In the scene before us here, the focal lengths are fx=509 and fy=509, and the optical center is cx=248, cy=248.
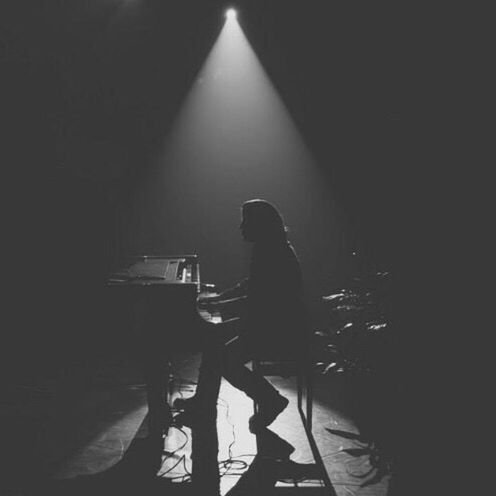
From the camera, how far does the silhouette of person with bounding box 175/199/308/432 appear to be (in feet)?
10.3

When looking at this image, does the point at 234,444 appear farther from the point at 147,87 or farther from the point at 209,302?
the point at 147,87

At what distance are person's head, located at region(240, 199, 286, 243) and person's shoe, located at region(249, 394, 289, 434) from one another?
1018 mm

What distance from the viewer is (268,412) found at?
3238 millimetres

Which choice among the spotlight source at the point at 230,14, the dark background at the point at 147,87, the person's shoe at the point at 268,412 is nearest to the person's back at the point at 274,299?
the person's shoe at the point at 268,412

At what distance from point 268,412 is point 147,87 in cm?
404

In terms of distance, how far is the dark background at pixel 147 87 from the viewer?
204 inches

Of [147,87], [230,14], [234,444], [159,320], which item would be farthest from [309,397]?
[230,14]

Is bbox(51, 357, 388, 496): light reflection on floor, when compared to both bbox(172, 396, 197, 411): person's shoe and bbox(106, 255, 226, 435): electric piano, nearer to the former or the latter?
bbox(172, 396, 197, 411): person's shoe

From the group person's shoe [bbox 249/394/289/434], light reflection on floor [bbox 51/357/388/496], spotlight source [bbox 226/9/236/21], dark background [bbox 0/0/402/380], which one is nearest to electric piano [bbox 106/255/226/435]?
light reflection on floor [bbox 51/357/388/496]

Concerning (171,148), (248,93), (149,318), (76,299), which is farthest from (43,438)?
(248,93)

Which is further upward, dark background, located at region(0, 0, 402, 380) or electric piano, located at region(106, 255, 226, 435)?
dark background, located at region(0, 0, 402, 380)

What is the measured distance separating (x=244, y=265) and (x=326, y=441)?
9.90 ft

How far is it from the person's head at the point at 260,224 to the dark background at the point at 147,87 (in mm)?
2056

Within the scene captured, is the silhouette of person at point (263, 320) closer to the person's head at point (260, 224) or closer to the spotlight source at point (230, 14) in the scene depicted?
the person's head at point (260, 224)
